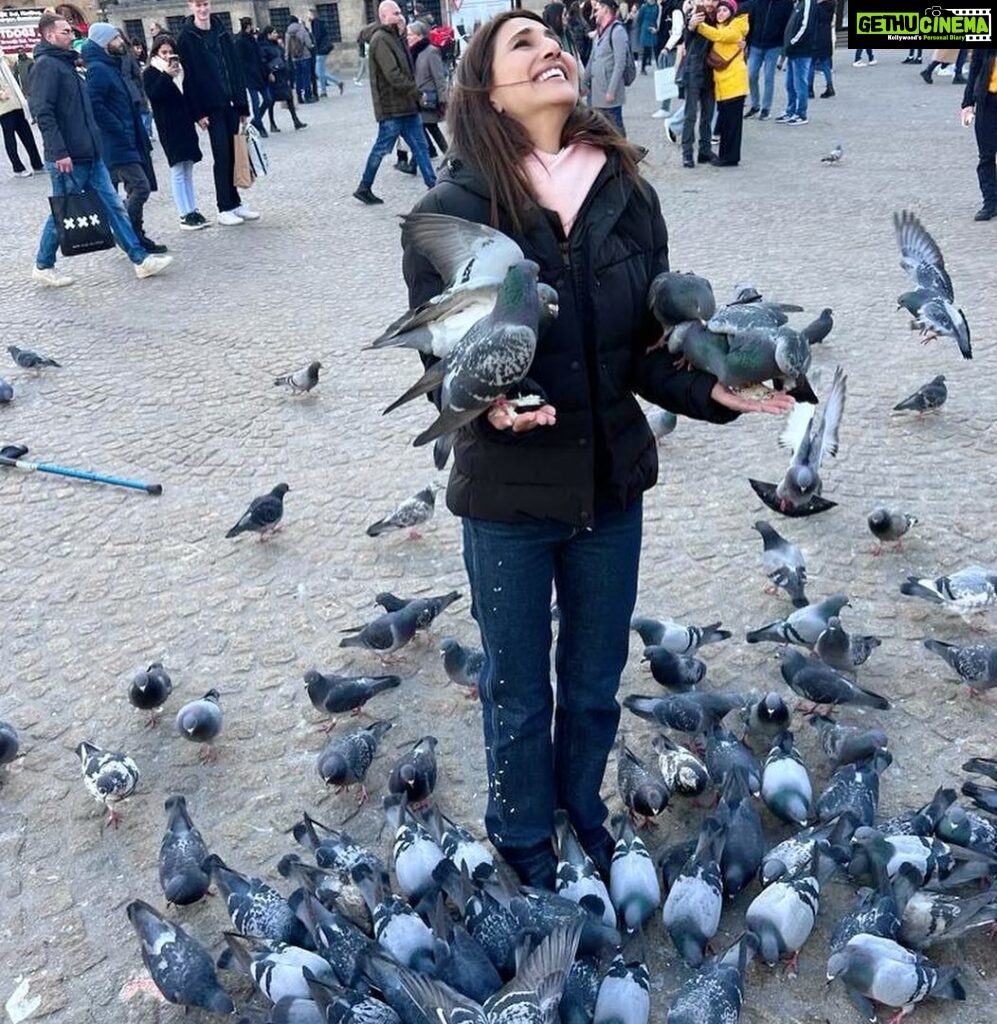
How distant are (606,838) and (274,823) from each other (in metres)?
1.33

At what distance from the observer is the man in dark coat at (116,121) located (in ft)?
33.2

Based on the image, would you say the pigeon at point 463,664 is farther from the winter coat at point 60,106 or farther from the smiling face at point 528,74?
the winter coat at point 60,106

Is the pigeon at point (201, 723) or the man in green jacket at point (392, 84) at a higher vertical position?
the man in green jacket at point (392, 84)

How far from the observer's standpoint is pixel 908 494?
551 cm

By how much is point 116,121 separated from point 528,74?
949 centimetres

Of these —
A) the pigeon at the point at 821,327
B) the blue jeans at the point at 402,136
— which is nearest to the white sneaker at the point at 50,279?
the blue jeans at the point at 402,136

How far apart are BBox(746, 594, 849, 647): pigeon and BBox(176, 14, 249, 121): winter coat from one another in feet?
31.8

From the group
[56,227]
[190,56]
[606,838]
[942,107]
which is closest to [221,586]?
[606,838]

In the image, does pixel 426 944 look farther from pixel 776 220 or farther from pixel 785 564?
pixel 776 220

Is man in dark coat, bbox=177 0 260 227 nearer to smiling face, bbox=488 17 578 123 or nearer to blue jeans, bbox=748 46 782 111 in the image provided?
blue jeans, bbox=748 46 782 111

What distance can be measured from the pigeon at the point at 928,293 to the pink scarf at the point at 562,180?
4.60 meters

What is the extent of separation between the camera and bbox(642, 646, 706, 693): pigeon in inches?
159

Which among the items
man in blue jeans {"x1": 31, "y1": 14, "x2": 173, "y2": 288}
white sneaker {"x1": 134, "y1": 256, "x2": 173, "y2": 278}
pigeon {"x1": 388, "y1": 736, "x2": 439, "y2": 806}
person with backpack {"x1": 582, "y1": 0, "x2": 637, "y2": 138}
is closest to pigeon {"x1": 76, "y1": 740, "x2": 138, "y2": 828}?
pigeon {"x1": 388, "y1": 736, "x2": 439, "y2": 806}

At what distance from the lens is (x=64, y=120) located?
363 inches
